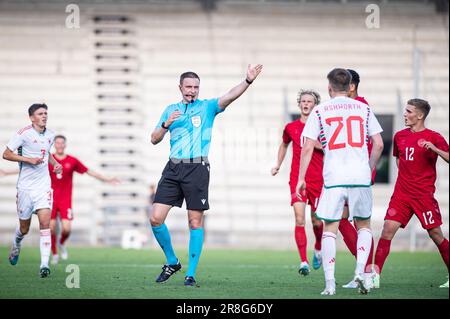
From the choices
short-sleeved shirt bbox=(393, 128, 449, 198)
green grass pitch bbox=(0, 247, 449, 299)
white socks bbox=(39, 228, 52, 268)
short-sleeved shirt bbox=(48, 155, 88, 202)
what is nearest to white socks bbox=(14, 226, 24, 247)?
green grass pitch bbox=(0, 247, 449, 299)

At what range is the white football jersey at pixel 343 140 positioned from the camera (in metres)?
8.33

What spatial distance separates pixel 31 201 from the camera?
1129 centimetres

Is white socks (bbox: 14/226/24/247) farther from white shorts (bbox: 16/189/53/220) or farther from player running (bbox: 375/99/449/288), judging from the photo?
player running (bbox: 375/99/449/288)

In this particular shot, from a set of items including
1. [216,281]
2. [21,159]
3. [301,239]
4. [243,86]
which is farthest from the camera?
[301,239]

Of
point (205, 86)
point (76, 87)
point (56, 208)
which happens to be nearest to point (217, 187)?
point (205, 86)

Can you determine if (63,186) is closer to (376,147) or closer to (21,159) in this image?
(21,159)

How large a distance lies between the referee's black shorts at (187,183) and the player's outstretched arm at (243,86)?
0.69m

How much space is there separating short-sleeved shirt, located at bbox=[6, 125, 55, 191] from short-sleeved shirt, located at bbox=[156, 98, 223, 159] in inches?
89.3

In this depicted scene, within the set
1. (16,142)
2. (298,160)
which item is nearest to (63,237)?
(16,142)

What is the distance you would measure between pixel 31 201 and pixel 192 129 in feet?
8.92

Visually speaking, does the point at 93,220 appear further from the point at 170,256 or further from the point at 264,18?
the point at 170,256

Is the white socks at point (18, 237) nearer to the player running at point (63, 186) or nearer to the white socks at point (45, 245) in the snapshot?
the white socks at point (45, 245)

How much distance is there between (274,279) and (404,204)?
202 cm

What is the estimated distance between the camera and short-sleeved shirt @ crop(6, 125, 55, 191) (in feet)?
37.0
